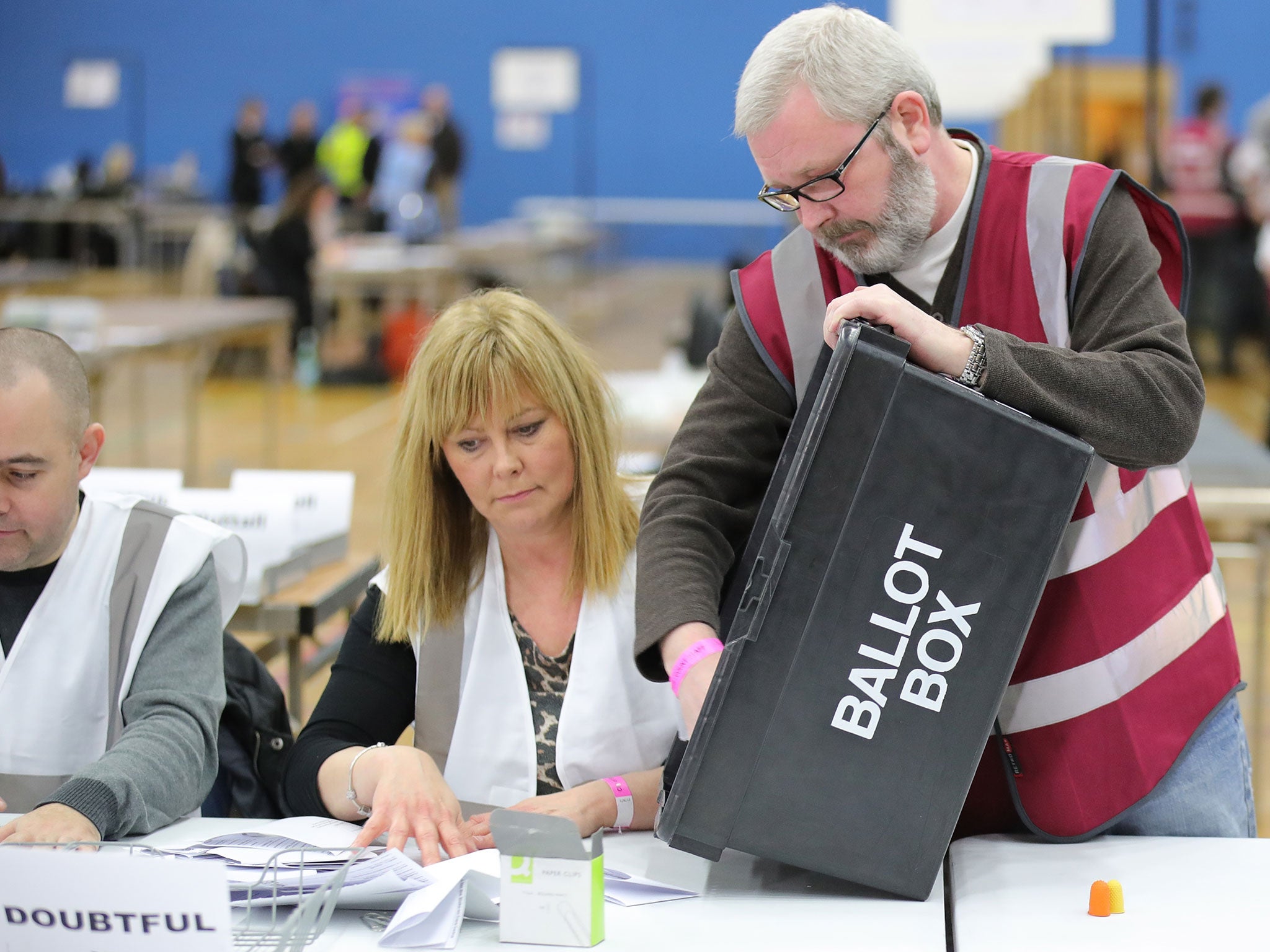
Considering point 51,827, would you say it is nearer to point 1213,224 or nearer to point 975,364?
point 975,364

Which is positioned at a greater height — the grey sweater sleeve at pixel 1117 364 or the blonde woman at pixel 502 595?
the grey sweater sleeve at pixel 1117 364

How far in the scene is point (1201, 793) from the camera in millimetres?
1483

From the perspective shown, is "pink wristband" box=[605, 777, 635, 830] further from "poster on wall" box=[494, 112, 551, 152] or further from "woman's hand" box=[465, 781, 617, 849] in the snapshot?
"poster on wall" box=[494, 112, 551, 152]

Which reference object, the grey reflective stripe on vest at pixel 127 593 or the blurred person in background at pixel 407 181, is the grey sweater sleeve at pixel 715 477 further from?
the blurred person in background at pixel 407 181

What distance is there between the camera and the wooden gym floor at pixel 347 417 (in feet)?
18.6

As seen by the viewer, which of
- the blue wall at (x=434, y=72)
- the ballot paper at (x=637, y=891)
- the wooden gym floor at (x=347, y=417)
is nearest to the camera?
the ballot paper at (x=637, y=891)

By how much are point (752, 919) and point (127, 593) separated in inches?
35.6

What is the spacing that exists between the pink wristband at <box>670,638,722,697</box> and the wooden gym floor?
2.41 m

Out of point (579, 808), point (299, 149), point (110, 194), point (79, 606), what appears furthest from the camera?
point (110, 194)

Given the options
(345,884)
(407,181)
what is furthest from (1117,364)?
(407,181)

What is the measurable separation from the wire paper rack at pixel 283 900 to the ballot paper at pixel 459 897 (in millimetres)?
67

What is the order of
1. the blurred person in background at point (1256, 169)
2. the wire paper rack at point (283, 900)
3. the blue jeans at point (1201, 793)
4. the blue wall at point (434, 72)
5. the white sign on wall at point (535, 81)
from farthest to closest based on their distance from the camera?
the blue wall at point (434, 72)
the white sign on wall at point (535, 81)
the blurred person in background at point (1256, 169)
the blue jeans at point (1201, 793)
the wire paper rack at point (283, 900)


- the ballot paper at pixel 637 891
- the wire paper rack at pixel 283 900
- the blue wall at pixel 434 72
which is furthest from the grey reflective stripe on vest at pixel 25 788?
the blue wall at pixel 434 72

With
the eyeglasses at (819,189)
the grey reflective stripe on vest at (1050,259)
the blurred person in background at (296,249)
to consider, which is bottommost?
the blurred person in background at (296,249)
